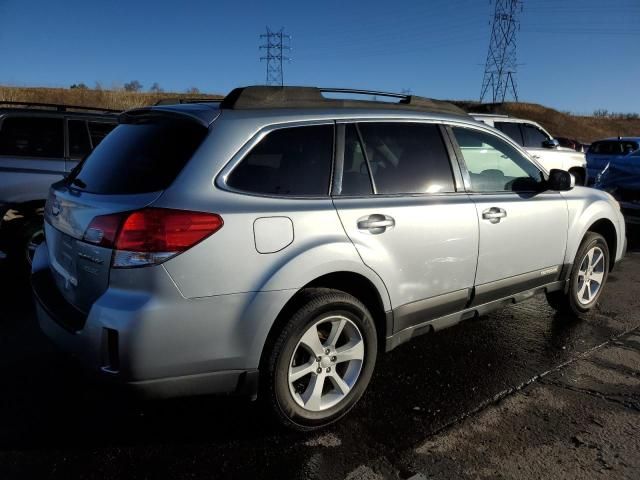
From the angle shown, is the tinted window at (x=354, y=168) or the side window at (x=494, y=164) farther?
the side window at (x=494, y=164)

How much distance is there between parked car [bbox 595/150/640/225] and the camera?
8.53 meters

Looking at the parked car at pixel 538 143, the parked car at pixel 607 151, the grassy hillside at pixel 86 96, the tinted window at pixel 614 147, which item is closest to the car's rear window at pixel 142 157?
the parked car at pixel 538 143

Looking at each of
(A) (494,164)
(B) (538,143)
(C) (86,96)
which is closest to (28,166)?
(A) (494,164)

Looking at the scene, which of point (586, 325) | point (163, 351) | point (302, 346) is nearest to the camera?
point (163, 351)

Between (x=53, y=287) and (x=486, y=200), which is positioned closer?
(x=53, y=287)

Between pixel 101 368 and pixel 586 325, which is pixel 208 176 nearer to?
pixel 101 368

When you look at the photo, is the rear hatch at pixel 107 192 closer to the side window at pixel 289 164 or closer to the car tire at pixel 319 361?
the side window at pixel 289 164

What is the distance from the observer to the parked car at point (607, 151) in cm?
1545

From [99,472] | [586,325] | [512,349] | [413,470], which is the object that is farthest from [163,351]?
[586,325]

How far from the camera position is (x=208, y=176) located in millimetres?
2590

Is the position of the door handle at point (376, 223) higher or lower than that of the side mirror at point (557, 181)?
lower

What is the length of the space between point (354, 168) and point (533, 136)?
10.4 meters

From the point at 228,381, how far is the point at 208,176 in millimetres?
986

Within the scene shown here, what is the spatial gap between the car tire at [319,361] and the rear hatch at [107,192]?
2.97ft
